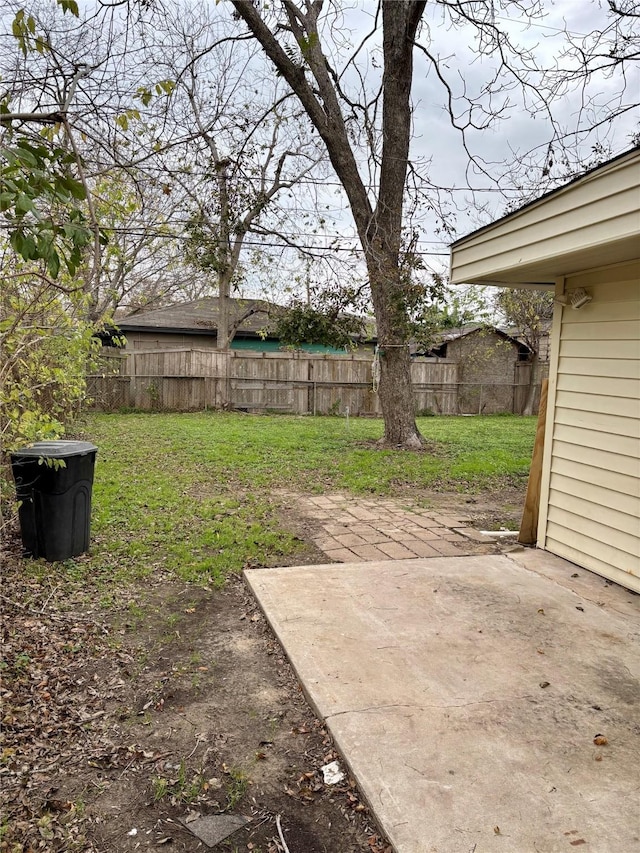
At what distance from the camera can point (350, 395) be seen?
15617 millimetres

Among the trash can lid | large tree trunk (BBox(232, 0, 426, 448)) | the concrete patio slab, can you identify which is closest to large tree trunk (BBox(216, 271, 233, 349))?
large tree trunk (BBox(232, 0, 426, 448))

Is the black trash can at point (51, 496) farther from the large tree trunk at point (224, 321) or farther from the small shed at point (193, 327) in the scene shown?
the small shed at point (193, 327)

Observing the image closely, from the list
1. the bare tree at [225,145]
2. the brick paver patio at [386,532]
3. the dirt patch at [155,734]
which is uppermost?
the bare tree at [225,145]

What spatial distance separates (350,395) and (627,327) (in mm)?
11995

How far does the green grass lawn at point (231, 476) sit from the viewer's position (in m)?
4.34

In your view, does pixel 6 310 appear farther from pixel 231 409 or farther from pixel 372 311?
pixel 231 409

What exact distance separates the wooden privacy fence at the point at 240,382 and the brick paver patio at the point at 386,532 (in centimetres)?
917

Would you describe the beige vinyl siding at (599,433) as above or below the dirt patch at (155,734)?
above

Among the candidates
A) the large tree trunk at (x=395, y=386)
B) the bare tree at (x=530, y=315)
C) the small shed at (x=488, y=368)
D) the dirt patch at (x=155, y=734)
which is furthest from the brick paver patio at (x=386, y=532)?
the small shed at (x=488, y=368)

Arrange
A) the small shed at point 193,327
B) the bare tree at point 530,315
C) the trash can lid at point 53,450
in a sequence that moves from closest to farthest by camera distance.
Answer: the trash can lid at point 53,450
the bare tree at point 530,315
the small shed at point 193,327

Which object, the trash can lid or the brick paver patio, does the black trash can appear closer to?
the trash can lid

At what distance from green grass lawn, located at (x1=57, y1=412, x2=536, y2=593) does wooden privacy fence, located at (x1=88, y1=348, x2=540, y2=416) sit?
5.51ft

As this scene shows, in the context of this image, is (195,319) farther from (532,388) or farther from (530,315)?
(532,388)

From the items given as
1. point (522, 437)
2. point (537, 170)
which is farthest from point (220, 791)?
point (522, 437)
